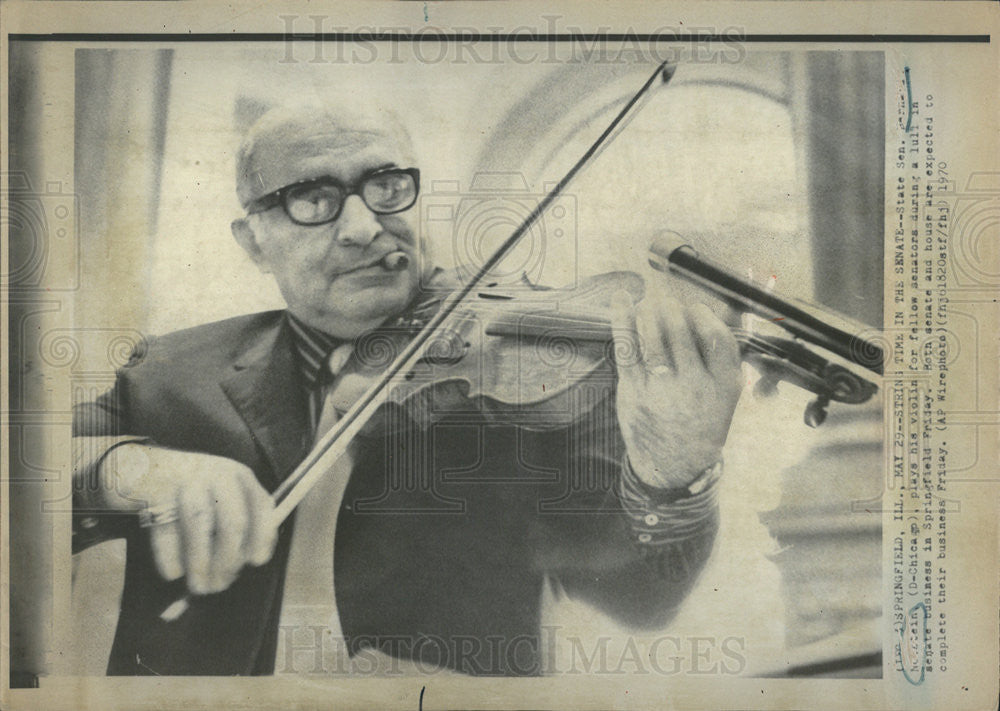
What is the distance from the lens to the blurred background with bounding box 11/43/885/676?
1846 mm

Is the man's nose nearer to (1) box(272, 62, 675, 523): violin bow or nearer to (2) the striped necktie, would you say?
(1) box(272, 62, 675, 523): violin bow

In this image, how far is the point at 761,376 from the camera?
72.7 inches

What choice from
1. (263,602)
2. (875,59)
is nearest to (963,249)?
(875,59)

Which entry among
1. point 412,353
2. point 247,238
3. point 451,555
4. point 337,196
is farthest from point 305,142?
point 451,555

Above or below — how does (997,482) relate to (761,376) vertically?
below

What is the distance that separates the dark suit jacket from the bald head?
2.10ft

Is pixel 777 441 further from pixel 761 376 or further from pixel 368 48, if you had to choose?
→ pixel 368 48

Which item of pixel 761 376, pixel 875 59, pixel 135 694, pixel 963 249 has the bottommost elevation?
pixel 135 694

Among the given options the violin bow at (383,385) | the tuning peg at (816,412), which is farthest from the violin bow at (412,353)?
the tuning peg at (816,412)

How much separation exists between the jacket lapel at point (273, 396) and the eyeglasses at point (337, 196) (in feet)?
0.91

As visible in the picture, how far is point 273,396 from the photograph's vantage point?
1.86 m

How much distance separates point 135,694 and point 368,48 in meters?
1.70

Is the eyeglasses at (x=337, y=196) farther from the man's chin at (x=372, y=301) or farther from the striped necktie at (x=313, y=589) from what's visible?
the striped necktie at (x=313, y=589)

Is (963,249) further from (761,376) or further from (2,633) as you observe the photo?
(2,633)
